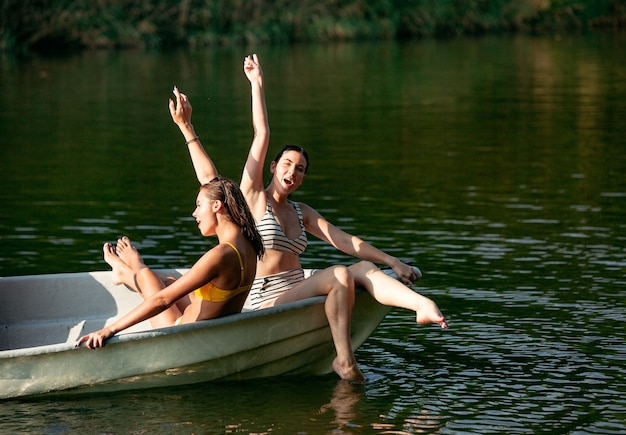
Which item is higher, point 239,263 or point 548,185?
point 239,263

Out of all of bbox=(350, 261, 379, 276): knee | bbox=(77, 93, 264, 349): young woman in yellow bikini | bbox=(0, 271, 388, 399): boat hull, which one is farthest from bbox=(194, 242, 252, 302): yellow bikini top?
bbox=(350, 261, 379, 276): knee

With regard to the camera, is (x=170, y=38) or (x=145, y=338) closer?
(x=145, y=338)

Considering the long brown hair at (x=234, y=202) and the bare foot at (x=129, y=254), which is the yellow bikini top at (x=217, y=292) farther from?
the bare foot at (x=129, y=254)

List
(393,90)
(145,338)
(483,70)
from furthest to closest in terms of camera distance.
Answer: (483,70)
(393,90)
(145,338)

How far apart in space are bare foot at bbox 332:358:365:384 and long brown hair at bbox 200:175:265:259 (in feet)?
2.99

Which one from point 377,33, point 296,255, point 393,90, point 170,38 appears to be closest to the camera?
point 296,255

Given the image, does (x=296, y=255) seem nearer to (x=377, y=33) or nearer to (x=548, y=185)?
(x=548, y=185)

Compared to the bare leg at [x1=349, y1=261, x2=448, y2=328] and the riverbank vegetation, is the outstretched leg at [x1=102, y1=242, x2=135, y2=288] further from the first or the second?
the riverbank vegetation

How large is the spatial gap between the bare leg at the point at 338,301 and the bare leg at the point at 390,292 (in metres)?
0.13

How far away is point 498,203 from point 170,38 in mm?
32271

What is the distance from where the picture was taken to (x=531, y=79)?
29.8m

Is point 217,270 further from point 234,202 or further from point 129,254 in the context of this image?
point 129,254

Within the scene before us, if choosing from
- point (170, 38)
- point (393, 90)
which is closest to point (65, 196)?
point (393, 90)

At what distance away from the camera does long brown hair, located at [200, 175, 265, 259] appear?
7.90 m
